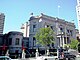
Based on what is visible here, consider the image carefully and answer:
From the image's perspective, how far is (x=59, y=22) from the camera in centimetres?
4919

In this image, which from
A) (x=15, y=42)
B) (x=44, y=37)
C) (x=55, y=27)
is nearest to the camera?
(x=44, y=37)

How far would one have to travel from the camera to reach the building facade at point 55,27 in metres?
44.0

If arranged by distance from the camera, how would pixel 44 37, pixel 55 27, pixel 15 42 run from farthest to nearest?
pixel 55 27 → pixel 15 42 → pixel 44 37

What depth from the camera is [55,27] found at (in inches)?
1876

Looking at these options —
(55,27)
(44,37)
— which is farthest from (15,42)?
(55,27)

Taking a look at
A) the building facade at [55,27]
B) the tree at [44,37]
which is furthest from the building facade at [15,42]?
the tree at [44,37]

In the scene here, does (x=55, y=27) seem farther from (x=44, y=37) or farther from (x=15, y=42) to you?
(x=15, y=42)

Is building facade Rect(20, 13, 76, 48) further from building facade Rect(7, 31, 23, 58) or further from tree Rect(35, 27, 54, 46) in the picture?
tree Rect(35, 27, 54, 46)

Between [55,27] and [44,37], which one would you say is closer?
[44,37]

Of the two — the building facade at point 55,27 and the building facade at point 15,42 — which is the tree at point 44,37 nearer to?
the building facade at point 55,27

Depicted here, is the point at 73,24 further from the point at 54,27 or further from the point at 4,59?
the point at 4,59

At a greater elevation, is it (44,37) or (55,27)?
(55,27)

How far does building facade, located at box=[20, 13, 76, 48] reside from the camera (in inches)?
1732

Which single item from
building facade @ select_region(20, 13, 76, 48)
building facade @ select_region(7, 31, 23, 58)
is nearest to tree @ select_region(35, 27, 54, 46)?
building facade @ select_region(20, 13, 76, 48)
